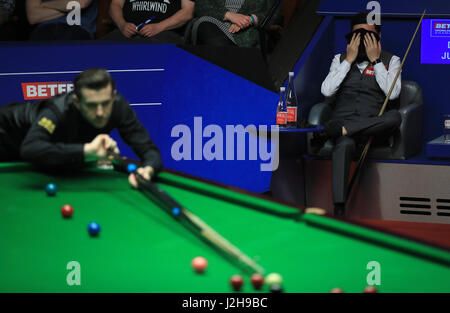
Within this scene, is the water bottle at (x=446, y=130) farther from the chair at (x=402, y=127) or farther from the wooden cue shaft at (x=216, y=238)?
the wooden cue shaft at (x=216, y=238)

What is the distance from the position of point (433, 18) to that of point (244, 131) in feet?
5.25

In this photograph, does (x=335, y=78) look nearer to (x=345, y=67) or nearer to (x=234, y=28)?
(x=345, y=67)

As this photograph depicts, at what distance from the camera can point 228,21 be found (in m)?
4.42

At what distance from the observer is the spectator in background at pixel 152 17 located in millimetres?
4367

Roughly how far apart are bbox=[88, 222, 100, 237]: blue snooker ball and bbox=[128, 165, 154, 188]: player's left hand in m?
0.45

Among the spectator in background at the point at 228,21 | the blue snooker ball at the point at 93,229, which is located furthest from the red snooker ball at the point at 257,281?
the spectator in background at the point at 228,21

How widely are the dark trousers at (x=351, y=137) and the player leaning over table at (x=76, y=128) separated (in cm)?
157

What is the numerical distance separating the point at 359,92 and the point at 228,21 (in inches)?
40.8

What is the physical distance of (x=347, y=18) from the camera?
4.63 m

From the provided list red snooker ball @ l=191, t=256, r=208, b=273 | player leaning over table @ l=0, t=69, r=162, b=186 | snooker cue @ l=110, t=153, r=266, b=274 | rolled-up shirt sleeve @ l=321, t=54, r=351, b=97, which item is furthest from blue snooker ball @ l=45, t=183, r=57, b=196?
rolled-up shirt sleeve @ l=321, t=54, r=351, b=97

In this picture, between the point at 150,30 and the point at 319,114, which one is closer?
the point at 319,114

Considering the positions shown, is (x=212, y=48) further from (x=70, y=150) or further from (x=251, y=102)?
(x=70, y=150)

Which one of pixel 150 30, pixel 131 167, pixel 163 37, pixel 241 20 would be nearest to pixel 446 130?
pixel 241 20
